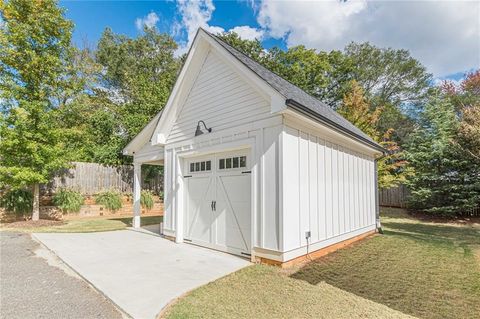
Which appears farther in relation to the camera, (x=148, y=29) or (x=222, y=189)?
(x=148, y=29)

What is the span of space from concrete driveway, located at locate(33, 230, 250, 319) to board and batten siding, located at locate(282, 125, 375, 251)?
1.45 m

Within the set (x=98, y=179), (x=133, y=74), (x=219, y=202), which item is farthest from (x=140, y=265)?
(x=133, y=74)

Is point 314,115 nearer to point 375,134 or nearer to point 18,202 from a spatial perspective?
point 18,202

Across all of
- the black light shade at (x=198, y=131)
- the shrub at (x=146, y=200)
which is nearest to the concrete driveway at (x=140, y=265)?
the black light shade at (x=198, y=131)

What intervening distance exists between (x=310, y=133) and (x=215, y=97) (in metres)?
2.64

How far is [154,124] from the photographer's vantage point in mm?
9180

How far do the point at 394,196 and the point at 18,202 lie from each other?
20292mm

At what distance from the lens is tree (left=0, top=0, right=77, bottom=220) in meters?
9.57

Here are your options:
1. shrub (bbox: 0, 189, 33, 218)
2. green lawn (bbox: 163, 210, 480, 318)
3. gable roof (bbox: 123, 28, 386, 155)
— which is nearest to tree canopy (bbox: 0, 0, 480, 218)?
shrub (bbox: 0, 189, 33, 218)

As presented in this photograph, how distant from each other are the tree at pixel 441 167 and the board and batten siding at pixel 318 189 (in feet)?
28.3

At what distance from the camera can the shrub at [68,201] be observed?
39.4ft

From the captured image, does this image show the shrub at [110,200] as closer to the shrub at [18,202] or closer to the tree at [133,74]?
the shrub at [18,202]

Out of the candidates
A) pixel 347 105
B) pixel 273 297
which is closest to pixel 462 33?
pixel 347 105

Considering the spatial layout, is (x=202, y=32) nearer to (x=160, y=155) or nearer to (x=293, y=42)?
(x=160, y=155)
